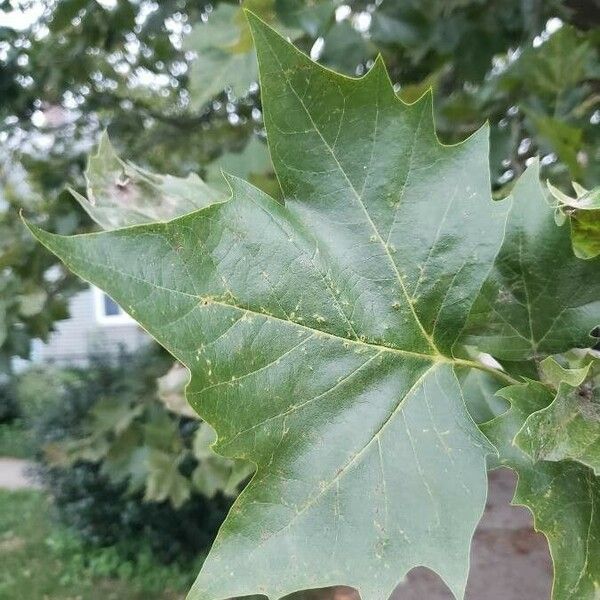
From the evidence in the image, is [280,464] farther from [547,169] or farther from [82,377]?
[82,377]

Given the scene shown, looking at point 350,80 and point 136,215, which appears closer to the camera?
point 350,80

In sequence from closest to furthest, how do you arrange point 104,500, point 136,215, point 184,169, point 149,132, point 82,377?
point 136,215
point 184,169
point 149,132
point 104,500
point 82,377

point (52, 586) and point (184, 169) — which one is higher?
point (184, 169)

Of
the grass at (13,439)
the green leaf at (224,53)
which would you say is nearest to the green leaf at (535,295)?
the green leaf at (224,53)

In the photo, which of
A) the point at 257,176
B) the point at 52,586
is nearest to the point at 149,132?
the point at 257,176

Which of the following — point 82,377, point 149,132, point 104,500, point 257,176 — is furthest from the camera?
point 82,377

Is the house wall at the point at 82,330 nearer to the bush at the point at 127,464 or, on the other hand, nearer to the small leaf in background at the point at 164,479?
the bush at the point at 127,464

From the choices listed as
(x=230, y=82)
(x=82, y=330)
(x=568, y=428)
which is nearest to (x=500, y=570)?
(x=230, y=82)
